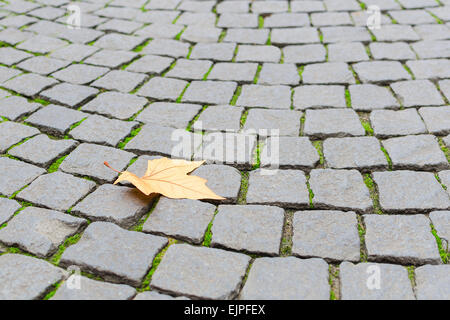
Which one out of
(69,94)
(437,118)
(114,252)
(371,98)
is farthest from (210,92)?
(114,252)

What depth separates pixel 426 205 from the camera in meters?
2.01

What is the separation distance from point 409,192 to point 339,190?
32cm

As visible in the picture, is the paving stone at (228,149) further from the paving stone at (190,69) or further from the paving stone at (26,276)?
the paving stone at (26,276)

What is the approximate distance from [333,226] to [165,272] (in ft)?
2.41

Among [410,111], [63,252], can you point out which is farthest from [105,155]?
[410,111]

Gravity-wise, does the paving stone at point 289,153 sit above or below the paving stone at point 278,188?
above

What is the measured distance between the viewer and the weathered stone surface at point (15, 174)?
215cm

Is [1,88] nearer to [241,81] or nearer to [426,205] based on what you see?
[241,81]

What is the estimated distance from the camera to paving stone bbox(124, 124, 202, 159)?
2427 millimetres

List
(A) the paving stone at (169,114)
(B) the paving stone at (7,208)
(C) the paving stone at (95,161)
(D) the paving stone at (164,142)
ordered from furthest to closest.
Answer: (A) the paving stone at (169,114), (D) the paving stone at (164,142), (C) the paving stone at (95,161), (B) the paving stone at (7,208)

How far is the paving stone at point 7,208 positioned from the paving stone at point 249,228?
896 mm

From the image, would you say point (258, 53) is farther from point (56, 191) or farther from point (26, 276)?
point (26, 276)

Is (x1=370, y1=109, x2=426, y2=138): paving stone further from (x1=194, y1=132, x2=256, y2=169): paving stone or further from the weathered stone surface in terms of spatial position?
the weathered stone surface

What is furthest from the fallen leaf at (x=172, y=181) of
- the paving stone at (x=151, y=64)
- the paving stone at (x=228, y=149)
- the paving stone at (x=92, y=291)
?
the paving stone at (x=151, y=64)
